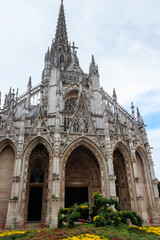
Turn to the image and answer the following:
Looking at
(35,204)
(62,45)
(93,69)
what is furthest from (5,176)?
(62,45)

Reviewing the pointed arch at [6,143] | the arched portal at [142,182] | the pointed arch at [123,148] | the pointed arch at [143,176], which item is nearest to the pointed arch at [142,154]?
the pointed arch at [143,176]

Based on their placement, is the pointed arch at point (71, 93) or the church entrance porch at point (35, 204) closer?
the church entrance porch at point (35, 204)

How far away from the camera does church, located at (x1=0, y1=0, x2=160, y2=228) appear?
14930mm

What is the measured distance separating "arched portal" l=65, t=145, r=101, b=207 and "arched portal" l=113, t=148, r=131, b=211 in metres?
2.69

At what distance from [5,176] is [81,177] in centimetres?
737

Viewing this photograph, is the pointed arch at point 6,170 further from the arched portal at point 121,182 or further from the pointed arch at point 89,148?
the arched portal at point 121,182

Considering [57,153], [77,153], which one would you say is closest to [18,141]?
→ [57,153]

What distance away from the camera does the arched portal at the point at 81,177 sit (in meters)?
18.1

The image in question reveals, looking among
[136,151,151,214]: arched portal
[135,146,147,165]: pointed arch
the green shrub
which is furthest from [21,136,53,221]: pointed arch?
[135,146,147,165]: pointed arch

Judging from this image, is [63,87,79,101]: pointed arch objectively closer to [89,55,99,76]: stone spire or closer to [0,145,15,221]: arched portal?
[89,55,99,76]: stone spire

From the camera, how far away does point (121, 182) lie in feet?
62.7

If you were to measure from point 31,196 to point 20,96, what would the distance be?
13.1 meters

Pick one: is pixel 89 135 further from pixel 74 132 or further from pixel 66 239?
pixel 66 239

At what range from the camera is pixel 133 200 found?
16.5 meters
